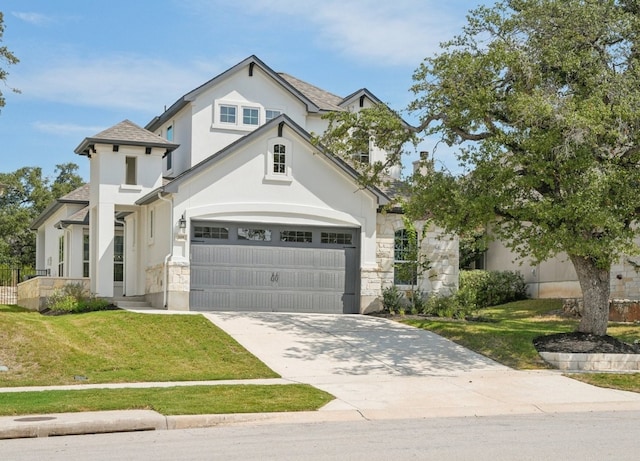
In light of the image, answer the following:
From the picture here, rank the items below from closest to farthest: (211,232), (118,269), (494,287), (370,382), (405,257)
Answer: (370,382) → (211,232) → (405,257) → (118,269) → (494,287)

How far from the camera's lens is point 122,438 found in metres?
11.0

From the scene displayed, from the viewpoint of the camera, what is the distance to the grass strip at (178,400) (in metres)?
12.6

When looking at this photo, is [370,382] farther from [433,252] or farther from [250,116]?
[250,116]

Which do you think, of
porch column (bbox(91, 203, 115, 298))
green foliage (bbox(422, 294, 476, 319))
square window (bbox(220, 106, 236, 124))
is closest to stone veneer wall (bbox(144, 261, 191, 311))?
porch column (bbox(91, 203, 115, 298))

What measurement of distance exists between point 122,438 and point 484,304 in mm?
26257

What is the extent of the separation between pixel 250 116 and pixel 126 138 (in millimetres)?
4203

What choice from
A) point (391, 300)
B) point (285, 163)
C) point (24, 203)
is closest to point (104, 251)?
point (285, 163)

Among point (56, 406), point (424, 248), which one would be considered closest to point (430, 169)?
point (424, 248)

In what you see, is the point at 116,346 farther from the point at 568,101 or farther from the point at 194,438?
the point at 568,101

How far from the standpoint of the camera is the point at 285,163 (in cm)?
2586

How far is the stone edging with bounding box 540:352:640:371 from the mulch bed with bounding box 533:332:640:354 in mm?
529

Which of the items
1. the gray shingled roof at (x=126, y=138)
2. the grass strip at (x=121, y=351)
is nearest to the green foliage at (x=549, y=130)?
the grass strip at (x=121, y=351)

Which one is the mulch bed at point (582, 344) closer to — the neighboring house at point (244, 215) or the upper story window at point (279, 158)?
the neighboring house at point (244, 215)

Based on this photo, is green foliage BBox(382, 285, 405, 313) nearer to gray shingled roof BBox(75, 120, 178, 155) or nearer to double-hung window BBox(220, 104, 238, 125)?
double-hung window BBox(220, 104, 238, 125)
